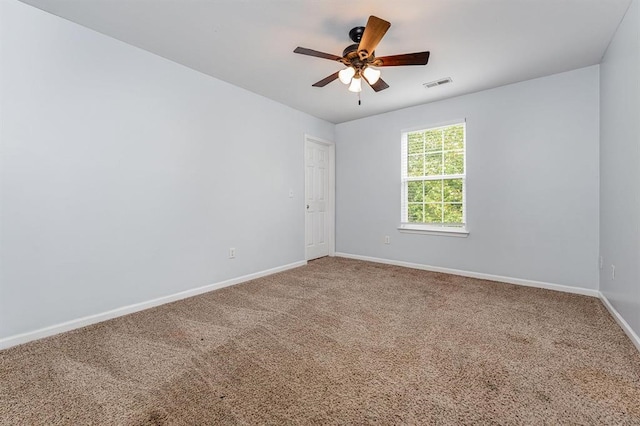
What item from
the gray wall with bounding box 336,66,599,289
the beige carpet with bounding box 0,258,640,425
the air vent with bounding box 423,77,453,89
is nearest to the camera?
the beige carpet with bounding box 0,258,640,425

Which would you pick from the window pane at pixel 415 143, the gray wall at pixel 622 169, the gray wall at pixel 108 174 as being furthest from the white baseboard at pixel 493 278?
the gray wall at pixel 108 174

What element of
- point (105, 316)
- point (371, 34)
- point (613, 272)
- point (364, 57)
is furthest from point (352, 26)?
point (105, 316)

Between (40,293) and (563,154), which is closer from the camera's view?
(40,293)

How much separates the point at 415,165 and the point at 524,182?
1423 mm

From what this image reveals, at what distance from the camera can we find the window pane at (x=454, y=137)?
3.92 m

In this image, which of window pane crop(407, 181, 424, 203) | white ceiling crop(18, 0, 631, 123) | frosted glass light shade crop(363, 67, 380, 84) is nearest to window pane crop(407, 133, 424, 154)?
window pane crop(407, 181, 424, 203)

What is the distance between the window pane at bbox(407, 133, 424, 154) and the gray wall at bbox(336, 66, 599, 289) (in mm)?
184

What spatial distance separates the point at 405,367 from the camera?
175 centimetres

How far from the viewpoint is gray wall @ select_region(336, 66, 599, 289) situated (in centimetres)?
307

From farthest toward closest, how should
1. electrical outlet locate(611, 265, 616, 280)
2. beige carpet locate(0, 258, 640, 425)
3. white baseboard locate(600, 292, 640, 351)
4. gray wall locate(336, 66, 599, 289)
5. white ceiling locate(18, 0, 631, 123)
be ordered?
gray wall locate(336, 66, 599, 289) → electrical outlet locate(611, 265, 616, 280) → white ceiling locate(18, 0, 631, 123) → white baseboard locate(600, 292, 640, 351) → beige carpet locate(0, 258, 640, 425)

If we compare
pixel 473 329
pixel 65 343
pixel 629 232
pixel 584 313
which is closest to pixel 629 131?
pixel 629 232

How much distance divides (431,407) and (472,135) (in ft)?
11.3

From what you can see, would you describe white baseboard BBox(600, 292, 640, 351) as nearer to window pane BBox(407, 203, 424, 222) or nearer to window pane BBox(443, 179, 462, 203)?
window pane BBox(443, 179, 462, 203)

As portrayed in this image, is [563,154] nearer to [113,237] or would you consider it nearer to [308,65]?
[308,65]
